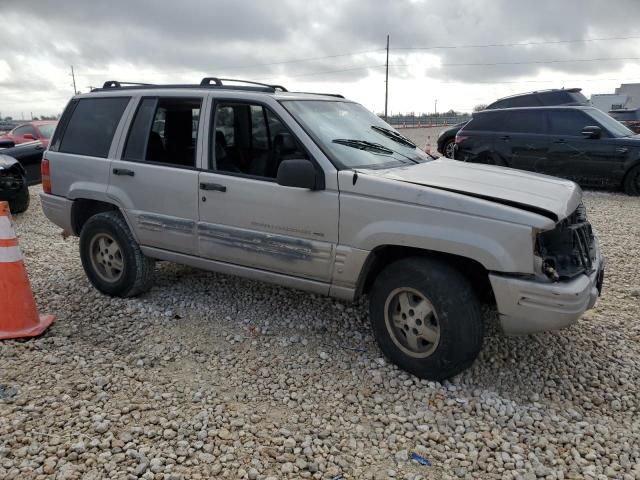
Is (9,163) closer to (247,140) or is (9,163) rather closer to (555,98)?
(247,140)

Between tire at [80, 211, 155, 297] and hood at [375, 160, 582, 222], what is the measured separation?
2.36 meters

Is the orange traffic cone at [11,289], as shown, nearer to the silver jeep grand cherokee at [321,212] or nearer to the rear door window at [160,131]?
the silver jeep grand cherokee at [321,212]

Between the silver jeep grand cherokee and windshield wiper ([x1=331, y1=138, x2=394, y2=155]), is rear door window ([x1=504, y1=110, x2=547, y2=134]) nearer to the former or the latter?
the silver jeep grand cherokee

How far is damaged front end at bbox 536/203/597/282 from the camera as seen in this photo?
9.76ft

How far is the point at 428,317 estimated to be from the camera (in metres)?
3.24

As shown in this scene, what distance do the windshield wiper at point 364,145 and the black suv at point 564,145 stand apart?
675cm

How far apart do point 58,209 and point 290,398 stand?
3133mm

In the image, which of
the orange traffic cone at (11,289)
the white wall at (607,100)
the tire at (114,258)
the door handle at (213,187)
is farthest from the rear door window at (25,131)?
the white wall at (607,100)

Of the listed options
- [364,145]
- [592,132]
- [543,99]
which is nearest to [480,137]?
[592,132]

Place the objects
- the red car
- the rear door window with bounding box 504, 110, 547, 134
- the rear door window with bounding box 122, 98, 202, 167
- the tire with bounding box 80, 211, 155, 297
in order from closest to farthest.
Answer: the rear door window with bounding box 122, 98, 202, 167
the tire with bounding box 80, 211, 155, 297
the rear door window with bounding box 504, 110, 547, 134
the red car

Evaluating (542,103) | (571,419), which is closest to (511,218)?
(571,419)

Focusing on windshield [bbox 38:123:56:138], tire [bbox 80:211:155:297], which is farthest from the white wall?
tire [bbox 80:211:155:297]

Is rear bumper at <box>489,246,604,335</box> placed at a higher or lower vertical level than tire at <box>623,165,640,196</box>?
lower

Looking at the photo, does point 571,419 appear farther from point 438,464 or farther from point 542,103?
point 542,103
